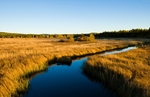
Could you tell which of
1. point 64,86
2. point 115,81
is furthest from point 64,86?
point 115,81

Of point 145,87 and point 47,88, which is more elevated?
point 145,87

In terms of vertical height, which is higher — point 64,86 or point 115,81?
point 115,81

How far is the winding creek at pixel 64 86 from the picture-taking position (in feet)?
43.5

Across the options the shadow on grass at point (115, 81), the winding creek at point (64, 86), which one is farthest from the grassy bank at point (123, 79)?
the winding creek at point (64, 86)

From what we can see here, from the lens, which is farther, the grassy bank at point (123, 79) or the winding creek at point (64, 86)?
the winding creek at point (64, 86)

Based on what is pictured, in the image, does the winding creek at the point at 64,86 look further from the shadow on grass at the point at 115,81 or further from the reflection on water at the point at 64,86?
the shadow on grass at the point at 115,81

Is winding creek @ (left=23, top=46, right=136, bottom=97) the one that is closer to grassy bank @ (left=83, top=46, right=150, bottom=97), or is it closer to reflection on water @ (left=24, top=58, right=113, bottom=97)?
reflection on water @ (left=24, top=58, right=113, bottom=97)

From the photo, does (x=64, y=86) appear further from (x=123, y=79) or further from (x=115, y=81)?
(x=123, y=79)

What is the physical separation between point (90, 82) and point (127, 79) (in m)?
4.42

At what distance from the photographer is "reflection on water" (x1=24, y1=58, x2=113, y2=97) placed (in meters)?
13.3

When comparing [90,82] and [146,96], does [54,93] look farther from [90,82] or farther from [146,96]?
[146,96]

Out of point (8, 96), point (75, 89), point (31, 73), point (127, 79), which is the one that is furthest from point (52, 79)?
point (127, 79)

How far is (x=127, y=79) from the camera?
509 inches

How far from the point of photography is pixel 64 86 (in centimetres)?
1511
